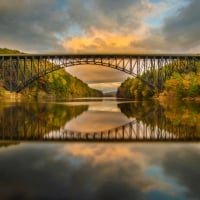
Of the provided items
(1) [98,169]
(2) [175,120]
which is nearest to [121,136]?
(1) [98,169]

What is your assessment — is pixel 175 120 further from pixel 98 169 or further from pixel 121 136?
pixel 98 169

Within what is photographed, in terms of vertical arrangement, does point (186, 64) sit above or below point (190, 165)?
above

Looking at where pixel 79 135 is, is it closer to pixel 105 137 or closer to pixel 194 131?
pixel 105 137

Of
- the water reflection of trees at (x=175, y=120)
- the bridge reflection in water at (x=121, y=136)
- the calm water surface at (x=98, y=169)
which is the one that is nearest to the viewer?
the calm water surface at (x=98, y=169)

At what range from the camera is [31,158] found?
31.8 feet

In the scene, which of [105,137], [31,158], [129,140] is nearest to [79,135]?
[105,137]

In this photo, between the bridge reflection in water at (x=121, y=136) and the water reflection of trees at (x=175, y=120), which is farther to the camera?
the water reflection of trees at (x=175, y=120)

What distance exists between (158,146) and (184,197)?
6140mm

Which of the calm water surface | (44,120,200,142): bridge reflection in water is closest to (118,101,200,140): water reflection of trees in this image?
(44,120,200,142): bridge reflection in water

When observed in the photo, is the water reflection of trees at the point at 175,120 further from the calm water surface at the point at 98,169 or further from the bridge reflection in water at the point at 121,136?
the calm water surface at the point at 98,169

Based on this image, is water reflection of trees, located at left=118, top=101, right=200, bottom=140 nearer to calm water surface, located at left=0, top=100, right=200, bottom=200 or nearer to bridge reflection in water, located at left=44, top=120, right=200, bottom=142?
bridge reflection in water, located at left=44, top=120, right=200, bottom=142

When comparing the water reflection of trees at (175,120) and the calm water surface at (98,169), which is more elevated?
the water reflection of trees at (175,120)

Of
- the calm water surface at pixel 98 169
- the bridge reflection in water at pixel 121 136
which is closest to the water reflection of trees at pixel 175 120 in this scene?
the bridge reflection in water at pixel 121 136

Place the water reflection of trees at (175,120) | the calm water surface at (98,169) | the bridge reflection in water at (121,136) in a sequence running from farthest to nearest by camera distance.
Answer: the water reflection of trees at (175,120) < the bridge reflection in water at (121,136) < the calm water surface at (98,169)
